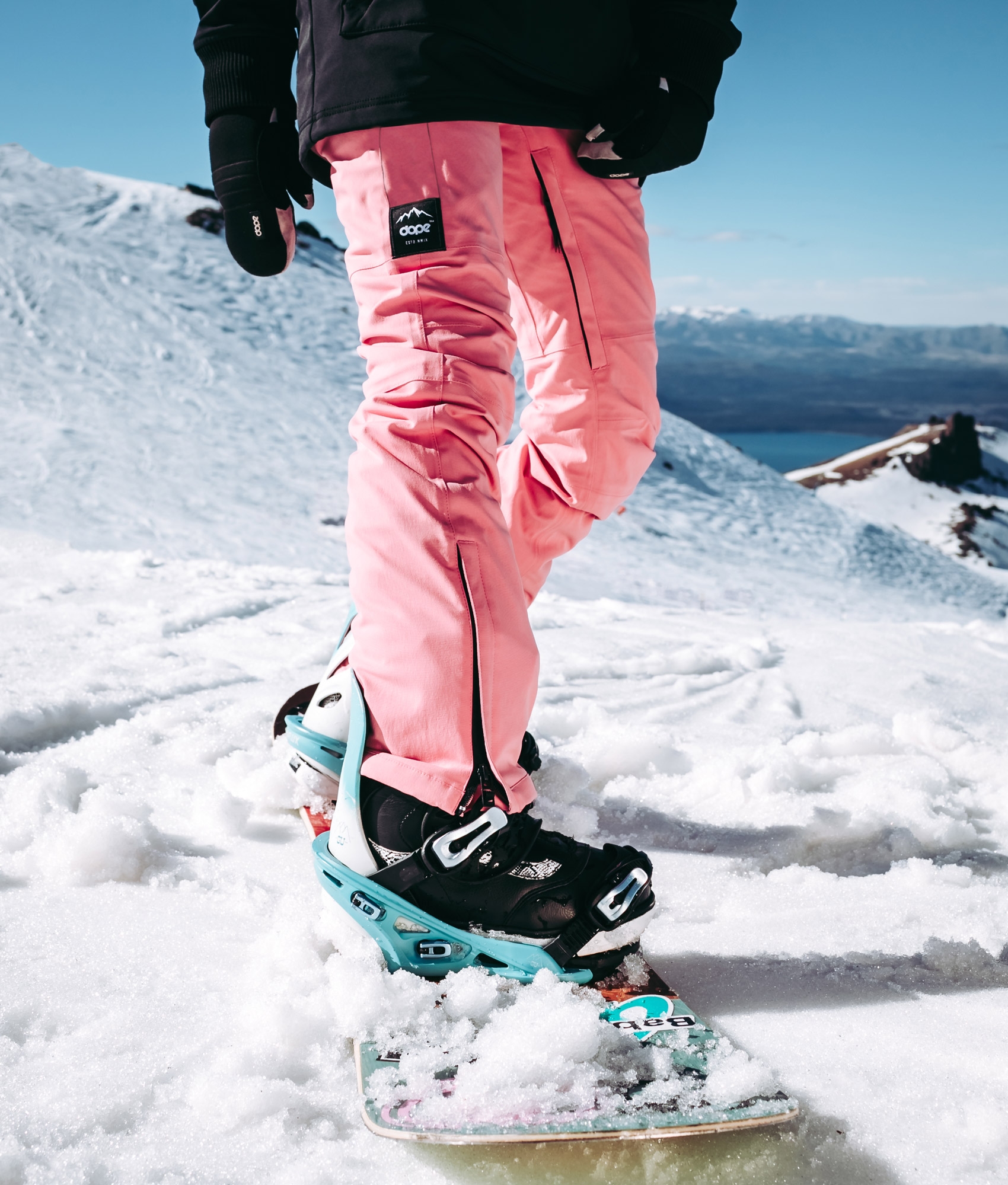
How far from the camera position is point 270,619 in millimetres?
2621

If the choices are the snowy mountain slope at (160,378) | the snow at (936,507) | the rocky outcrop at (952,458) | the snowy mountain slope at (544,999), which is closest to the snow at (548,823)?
the snowy mountain slope at (544,999)

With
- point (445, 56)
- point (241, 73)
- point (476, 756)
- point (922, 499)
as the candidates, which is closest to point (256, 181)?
point (241, 73)

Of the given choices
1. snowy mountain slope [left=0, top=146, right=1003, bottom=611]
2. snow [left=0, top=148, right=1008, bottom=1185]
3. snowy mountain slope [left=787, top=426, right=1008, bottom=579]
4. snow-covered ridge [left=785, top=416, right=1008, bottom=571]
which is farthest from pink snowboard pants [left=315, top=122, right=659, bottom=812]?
snowy mountain slope [left=787, top=426, right=1008, bottom=579]

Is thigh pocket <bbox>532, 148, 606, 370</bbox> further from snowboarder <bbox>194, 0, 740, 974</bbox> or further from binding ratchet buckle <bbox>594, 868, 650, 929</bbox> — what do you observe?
binding ratchet buckle <bbox>594, 868, 650, 929</bbox>

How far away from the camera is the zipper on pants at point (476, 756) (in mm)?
990

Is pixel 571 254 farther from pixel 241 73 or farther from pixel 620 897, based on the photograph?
pixel 620 897

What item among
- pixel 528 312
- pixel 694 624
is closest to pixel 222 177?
pixel 528 312

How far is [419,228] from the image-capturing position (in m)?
1.01

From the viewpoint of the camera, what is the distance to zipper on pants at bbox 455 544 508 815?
3.25 ft

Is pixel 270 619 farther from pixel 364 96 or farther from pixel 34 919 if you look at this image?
pixel 364 96

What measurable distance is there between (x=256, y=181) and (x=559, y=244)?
422 mm

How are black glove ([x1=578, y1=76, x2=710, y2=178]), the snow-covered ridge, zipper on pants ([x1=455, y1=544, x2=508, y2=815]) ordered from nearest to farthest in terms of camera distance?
zipper on pants ([x1=455, y1=544, x2=508, y2=815]) → black glove ([x1=578, y1=76, x2=710, y2=178]) → the snow-covered ridge

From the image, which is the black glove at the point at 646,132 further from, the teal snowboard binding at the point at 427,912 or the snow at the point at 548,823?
the snow at the point at 548,823

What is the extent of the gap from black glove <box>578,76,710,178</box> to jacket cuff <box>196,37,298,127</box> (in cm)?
42
